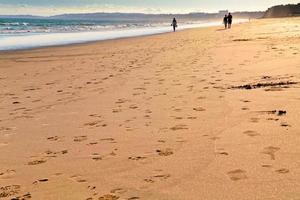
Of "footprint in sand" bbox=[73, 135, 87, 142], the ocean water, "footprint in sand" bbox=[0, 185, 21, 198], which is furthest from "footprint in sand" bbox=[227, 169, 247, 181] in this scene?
the ocean water

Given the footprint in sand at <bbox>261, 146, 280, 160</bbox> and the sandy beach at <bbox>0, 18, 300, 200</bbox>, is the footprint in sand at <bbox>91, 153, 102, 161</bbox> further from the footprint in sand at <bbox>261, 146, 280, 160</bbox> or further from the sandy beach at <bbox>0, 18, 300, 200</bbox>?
the footprint in sand at <bbox>261, 146, 280, 160</bbox>

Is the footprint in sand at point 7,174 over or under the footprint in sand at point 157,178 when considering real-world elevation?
under

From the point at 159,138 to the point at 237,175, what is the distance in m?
1.47

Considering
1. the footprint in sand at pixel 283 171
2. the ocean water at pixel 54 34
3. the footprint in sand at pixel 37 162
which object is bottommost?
the ocean water at pixel 54 34

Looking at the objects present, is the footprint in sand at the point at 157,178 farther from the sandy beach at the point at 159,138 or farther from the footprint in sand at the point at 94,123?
the footprint in sand at the point at 94,123

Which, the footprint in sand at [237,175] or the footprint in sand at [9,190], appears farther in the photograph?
the footprint in sand at [9,190]

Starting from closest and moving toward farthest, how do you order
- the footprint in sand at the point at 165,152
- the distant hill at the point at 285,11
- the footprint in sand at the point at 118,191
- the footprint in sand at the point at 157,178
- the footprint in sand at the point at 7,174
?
the footprint in sand at the point at 118,191 < the footprint in sand at the point at 157,178 < the footprint in sand at the point at 7,174 < the footprint in sand at the point at 165,152 < the distant hill at the point at 285,11

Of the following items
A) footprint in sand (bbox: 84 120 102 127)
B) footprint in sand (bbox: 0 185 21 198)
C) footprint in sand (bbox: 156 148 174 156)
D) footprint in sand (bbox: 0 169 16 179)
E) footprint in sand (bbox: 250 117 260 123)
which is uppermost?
footprint in sand (bbox: 250 117 260 123)

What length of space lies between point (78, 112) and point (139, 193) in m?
3.51

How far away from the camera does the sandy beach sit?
3369mm

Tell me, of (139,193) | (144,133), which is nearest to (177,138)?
(144,133)

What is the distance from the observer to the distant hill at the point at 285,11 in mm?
109031

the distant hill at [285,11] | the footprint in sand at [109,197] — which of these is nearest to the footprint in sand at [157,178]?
the footprint in sand at [109,197]

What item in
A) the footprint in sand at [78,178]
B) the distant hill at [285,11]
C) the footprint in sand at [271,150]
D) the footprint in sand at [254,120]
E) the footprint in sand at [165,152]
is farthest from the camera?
the distant hill at [285,11]
